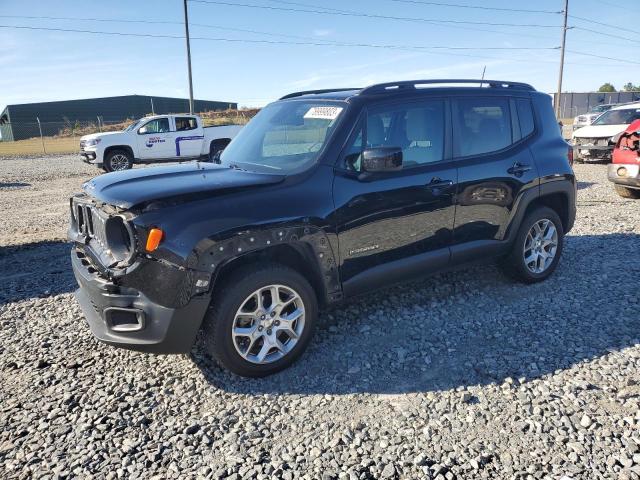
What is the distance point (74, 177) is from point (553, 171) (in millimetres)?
15246

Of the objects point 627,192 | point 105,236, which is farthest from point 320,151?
point 627,192

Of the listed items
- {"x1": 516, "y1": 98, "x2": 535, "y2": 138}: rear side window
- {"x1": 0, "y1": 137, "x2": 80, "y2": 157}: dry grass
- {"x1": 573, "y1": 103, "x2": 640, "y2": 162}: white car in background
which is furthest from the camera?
{"x1": 0, "y1": 137, "x2": 80, "y2": 157}: dry grass

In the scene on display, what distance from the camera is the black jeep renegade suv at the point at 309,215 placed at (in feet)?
9.94

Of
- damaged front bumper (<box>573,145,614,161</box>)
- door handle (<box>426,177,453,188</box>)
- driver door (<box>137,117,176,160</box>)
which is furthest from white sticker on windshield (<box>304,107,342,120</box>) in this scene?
driver door (<box>137,117,176,160</box>)

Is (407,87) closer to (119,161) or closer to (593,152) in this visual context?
(593,152)

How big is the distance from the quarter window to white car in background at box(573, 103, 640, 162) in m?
13.7

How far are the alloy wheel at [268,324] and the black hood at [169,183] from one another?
751 mm

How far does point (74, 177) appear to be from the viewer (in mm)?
16031

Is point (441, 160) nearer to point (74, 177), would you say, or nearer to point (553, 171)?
point (553, 171)

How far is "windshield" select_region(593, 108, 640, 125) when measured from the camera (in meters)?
14.4

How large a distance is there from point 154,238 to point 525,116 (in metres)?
3.76

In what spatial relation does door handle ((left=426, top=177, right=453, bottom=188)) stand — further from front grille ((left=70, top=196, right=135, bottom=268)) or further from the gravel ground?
front grille ((left=70, top=196, right=135, bottom=268))

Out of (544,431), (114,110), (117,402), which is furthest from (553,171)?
(114,110)

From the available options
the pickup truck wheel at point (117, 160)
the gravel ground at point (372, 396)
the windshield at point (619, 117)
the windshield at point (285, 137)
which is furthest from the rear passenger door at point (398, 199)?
the pickup truck wheel at point (117, 160)
